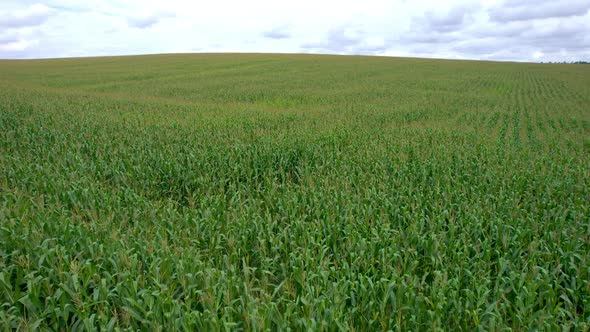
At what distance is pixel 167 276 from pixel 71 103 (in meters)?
18.6

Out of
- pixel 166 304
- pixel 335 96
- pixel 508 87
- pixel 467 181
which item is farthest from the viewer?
pixel 508 87

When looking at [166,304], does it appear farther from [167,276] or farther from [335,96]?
A: [335,96]

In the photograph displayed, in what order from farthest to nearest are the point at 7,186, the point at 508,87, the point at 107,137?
the point at 508,87, the point at 107,137, the point at 7,186

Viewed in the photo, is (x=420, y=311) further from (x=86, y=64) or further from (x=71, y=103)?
(x=86, y=64)

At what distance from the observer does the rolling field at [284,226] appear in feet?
11.8

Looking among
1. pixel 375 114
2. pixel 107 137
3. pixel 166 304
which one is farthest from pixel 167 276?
pixel 375 114

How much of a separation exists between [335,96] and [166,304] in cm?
2460

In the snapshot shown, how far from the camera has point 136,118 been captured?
15.1 metres

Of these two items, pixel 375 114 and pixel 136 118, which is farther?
pixel 375 114

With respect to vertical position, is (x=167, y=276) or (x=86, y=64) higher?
(x=86, y=64)

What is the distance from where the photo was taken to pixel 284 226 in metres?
6.09

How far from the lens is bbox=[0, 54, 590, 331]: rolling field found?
3.60 m

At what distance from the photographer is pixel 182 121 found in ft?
49.1

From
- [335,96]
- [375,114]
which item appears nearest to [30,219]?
[375,114]
